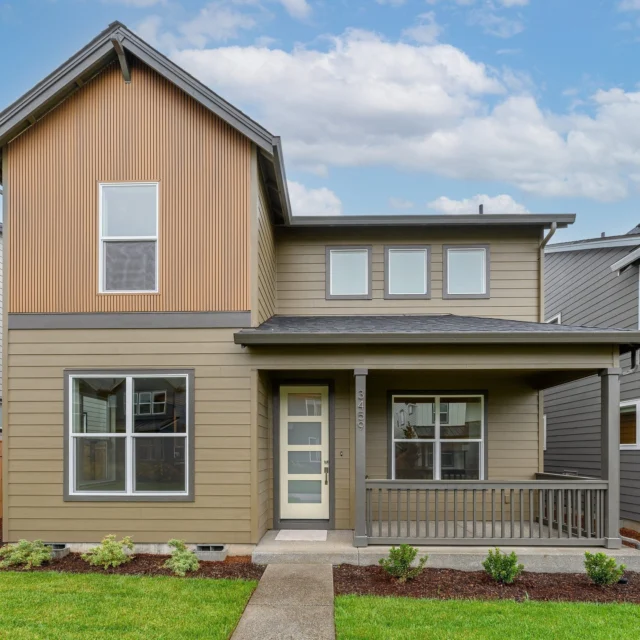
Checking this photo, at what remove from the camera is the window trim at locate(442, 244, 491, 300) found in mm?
10273

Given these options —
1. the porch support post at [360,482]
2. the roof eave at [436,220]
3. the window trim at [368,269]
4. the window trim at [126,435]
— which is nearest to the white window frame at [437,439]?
the window trim at [368,269]

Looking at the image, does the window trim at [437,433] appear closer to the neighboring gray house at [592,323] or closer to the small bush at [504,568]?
the neighboring gray house at [592,323]

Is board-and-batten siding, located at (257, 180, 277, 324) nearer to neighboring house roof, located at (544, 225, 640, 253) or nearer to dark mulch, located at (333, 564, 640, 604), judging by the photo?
dark mulch, located at (333, 564, 640, 604)

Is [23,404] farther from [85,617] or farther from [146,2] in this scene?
[146,2]

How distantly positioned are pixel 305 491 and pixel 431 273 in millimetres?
4140

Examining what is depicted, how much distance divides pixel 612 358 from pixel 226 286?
5.18 meters

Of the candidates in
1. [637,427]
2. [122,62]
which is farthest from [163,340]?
[637,427]

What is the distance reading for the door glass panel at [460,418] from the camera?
990 centimetres

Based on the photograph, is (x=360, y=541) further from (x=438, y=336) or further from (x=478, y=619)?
(x=438, y=336)

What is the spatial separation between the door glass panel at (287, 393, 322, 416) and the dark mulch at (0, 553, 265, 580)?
8.20 feet

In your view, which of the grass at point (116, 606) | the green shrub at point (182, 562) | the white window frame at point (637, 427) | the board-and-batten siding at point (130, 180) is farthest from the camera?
the white window frame at point (637, 427)

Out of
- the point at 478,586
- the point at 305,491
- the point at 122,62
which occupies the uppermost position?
the point at 122,62

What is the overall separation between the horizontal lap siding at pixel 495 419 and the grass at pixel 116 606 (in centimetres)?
385

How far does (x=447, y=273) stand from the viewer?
10.3 metres
